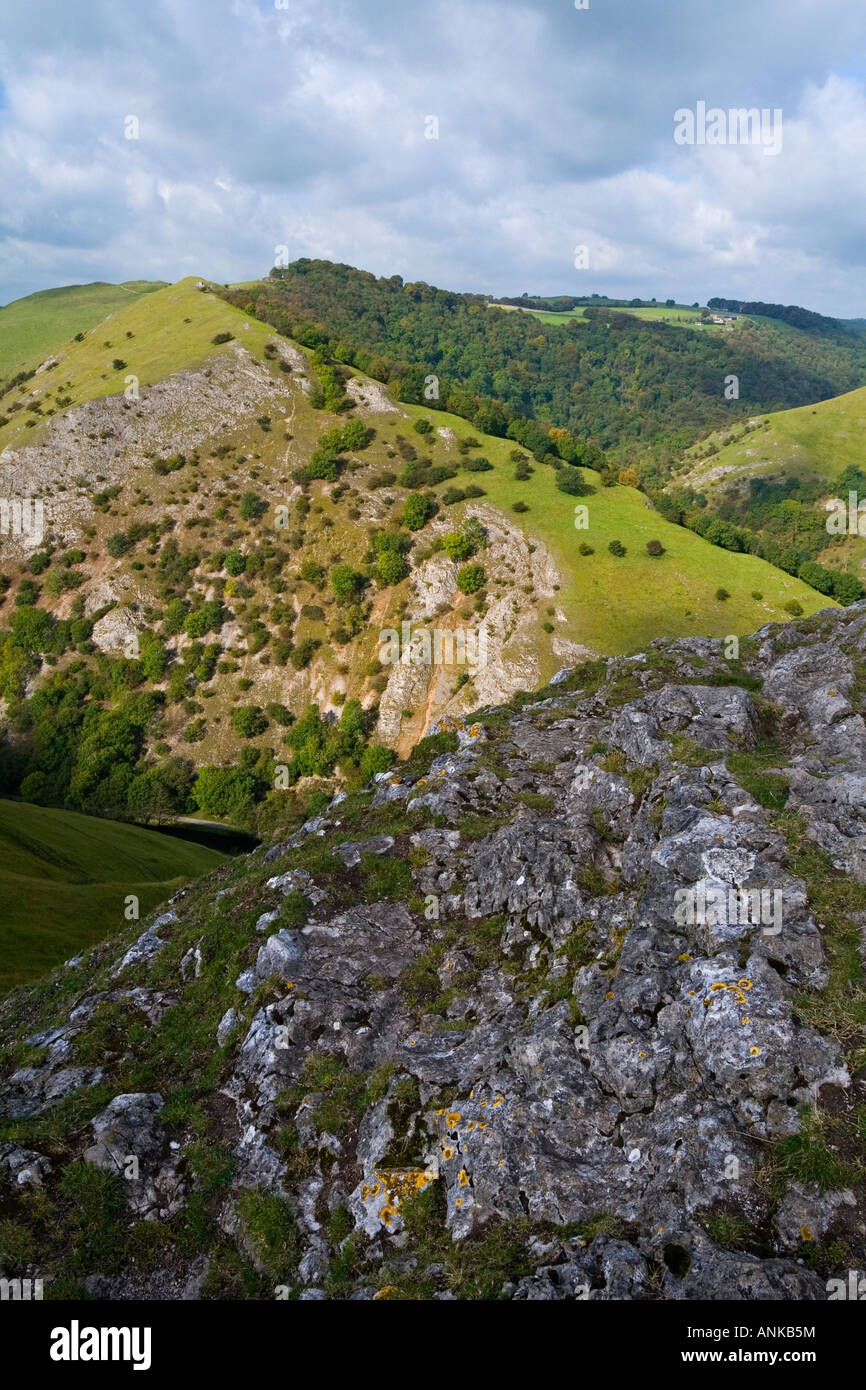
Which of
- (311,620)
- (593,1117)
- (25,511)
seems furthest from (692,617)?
(25,511)

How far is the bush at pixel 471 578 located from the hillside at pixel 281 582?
0.32m

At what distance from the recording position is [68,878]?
57.7m

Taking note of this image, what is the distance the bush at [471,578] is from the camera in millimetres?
104375

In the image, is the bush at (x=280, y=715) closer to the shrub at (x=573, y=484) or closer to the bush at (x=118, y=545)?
the bush at (x=118, y=545)

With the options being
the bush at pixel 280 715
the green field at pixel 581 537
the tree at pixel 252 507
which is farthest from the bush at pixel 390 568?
the tree at pixel 252 507

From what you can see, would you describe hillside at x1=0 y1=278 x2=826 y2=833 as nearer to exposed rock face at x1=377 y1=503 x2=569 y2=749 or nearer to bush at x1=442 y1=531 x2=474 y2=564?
exposed rock face at x1=377 y1=503 x2=569 y2=749

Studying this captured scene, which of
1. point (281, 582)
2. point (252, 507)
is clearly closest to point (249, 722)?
point (281, 582)

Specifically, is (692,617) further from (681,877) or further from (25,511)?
(25,511)

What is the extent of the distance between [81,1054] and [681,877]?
61.0ft

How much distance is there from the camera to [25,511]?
130375mm

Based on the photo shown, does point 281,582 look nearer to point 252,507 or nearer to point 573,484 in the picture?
point 252,507

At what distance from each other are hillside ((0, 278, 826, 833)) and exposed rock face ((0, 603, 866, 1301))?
224 ft

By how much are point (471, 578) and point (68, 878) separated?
223ft

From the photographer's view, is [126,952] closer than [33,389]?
Yes
